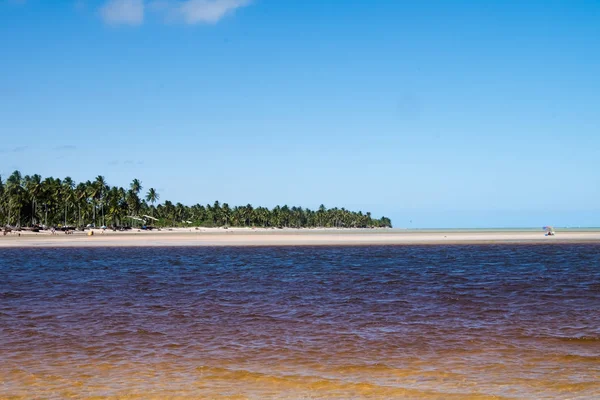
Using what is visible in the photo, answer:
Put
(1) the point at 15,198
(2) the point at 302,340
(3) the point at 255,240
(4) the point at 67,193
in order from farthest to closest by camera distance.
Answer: (4) the point at 67,193
(1) the point at 15,198
(3) the point at 255,240
(2) the point at 302,340

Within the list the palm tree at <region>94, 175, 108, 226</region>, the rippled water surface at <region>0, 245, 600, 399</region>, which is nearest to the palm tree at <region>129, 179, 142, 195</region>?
the palm tree at <region>94, 175, 108, 226</region>

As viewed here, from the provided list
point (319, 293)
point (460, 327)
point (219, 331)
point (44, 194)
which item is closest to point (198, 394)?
point (219, 331)

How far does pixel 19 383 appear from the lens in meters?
10.1

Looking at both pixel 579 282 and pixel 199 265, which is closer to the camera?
pixel 579 282

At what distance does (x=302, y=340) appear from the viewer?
14.0 meters

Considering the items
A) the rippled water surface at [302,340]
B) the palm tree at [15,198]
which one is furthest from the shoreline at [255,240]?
the rippled water surface at [302,340]

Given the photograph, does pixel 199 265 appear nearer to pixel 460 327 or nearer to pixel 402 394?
pixel 460 327

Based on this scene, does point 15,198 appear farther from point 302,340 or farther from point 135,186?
point 302,340

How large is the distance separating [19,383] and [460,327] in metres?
11.2

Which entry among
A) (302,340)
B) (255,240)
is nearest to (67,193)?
(255,240)

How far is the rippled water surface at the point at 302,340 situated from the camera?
988cm

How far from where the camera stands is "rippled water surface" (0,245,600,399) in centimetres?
988

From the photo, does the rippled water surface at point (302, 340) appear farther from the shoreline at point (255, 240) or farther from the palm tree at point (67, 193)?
the palm tree at point (67, 193)

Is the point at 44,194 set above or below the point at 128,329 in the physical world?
above
